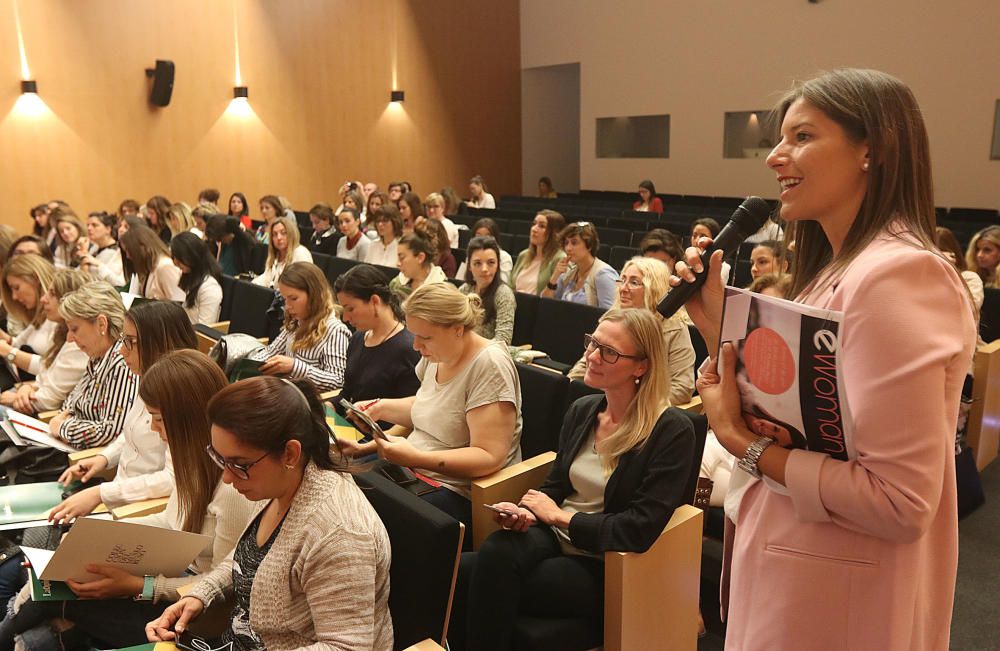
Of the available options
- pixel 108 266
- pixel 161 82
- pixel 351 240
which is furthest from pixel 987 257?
pixel 161 82

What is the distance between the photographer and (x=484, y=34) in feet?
48.3

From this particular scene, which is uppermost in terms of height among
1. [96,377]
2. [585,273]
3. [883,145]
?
[883,145]

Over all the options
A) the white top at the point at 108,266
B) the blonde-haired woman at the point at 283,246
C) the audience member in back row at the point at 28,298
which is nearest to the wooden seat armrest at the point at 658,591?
the audience member in back row at the point at 28,298

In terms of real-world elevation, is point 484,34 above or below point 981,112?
above

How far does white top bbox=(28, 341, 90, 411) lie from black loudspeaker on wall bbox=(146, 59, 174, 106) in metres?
8.30

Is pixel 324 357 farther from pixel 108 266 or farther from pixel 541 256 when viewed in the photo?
pixel 108 266

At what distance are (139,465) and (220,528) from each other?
0.81 meters

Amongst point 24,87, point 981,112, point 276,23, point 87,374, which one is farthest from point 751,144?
point 87,374

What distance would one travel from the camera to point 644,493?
6.95 ft

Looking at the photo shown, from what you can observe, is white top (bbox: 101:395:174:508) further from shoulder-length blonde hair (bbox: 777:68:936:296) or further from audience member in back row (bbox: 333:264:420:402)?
shoulder-length blonde hair (bbox: 777:68:936:296)

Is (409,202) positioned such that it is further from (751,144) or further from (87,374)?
(751,144)

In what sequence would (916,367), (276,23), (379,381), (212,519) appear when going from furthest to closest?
(276,23)
(379,381)
(212,519)
(916,367)

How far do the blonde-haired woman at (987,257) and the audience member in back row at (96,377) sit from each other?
195 inches

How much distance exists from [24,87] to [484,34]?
26.0 feet
